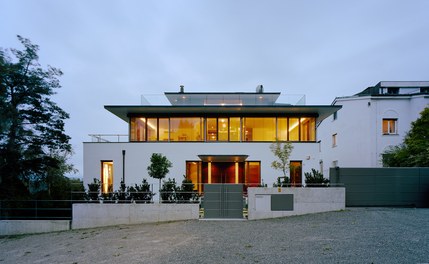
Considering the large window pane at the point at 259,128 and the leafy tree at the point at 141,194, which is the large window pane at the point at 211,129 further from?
the leafy tree at the point at 141,194

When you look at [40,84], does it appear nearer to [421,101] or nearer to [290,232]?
[290,232]

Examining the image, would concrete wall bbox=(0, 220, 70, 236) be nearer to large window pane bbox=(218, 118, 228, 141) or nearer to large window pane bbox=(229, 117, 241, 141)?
large window pane bbox=(218, 118, 228, 141)

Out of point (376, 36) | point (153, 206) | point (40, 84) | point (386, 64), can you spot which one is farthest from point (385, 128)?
point (386, 64)

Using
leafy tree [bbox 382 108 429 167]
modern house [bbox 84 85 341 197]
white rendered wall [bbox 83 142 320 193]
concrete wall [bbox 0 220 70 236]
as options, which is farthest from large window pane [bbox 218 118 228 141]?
leafy tree [bbox 382 108 429 167]

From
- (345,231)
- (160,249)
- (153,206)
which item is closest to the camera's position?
(160,249)

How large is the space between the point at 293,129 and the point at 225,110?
16.2 ft

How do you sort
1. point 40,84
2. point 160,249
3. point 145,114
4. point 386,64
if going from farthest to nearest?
point 386,64, point 145,114, point 40,84, point 160,249

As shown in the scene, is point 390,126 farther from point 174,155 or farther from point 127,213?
point 127,213

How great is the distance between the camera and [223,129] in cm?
1836

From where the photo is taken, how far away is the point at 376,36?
99.0 meters

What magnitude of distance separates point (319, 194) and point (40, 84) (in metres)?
17.4

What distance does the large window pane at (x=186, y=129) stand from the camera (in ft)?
59.7

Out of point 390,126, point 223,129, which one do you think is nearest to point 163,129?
point 223,129

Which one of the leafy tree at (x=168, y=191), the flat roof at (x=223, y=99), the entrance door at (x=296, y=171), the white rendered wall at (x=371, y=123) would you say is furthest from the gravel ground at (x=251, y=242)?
the white rendered wall at (x=371, y=123)
